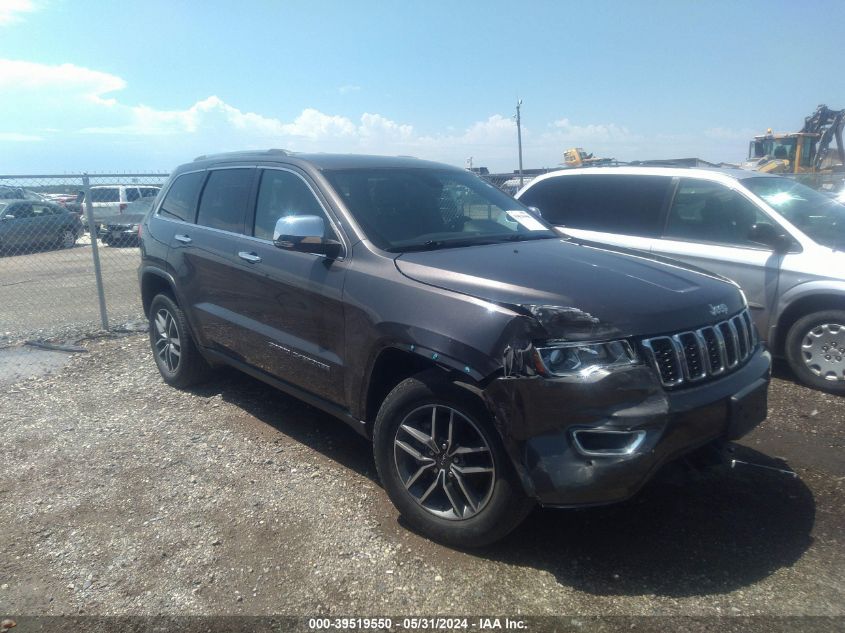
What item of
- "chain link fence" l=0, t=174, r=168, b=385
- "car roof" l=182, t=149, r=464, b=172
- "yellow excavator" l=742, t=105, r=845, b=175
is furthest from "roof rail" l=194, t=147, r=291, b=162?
"yellow excavator" l=742, t=105, r=845, b=175

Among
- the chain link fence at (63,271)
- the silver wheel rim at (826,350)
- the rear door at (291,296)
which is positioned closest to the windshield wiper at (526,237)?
the rear door at (291,296)

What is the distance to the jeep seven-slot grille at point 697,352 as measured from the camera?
3006mm

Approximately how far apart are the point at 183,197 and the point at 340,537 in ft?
11.2

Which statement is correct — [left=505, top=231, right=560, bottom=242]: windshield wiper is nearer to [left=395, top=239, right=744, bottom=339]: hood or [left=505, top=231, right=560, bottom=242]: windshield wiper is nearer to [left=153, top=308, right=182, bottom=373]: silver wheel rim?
[left=395, top=239, right=744, bottom=339]: hood

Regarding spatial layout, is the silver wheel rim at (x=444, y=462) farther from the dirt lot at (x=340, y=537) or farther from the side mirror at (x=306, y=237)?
the side mirror at (x=306, y=237)

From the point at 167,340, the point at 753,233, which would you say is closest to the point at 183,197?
the point at 167,340

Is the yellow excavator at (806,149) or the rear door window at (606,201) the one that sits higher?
the yellow excavator at (806,149)

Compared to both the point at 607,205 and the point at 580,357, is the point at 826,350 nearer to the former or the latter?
the point at 607,205

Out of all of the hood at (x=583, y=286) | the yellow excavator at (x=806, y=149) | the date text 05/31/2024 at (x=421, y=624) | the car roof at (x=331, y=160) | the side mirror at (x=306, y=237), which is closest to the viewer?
the date text 05/31/2024 at (x=421, y=624)

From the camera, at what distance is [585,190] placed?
7117 mm

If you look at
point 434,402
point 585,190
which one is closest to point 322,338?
point 434,402

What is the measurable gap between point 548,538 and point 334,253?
6.29 ft

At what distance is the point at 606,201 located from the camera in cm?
690

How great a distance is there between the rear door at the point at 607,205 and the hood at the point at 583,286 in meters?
2.80
